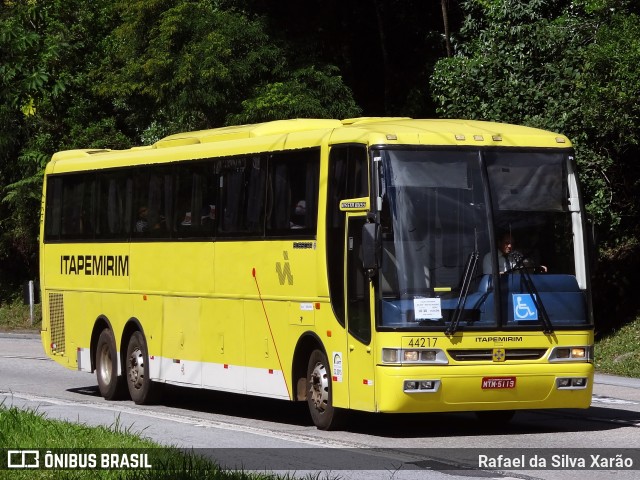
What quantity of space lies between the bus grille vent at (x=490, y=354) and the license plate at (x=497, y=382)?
0.69 feet

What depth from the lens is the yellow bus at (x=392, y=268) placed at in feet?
51.1

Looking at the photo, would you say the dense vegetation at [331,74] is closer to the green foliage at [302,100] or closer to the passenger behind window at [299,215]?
the green foliage at [302,100]

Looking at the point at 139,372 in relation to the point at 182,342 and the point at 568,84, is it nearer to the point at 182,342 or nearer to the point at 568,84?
the point at 182,342

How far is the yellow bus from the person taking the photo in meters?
15.6

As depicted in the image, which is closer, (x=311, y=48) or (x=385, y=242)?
(x=385, y=242)

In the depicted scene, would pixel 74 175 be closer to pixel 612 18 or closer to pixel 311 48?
pixel 612 18

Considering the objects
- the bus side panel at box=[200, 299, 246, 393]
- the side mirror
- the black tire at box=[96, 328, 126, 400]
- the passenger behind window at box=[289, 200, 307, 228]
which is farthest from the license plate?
the black tire at box=[96, 328, 126, 400]

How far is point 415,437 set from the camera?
16.1 meters

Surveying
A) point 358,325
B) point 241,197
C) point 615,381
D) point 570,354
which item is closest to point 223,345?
point 241,197

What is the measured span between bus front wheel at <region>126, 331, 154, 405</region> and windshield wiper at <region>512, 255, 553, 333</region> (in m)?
6.97

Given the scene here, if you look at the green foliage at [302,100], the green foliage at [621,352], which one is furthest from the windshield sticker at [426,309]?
the green foliage at [302,100]

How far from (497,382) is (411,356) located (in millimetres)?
963

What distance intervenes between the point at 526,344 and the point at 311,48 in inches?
871

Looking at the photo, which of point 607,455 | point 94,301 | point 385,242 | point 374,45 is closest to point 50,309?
point 94,301
